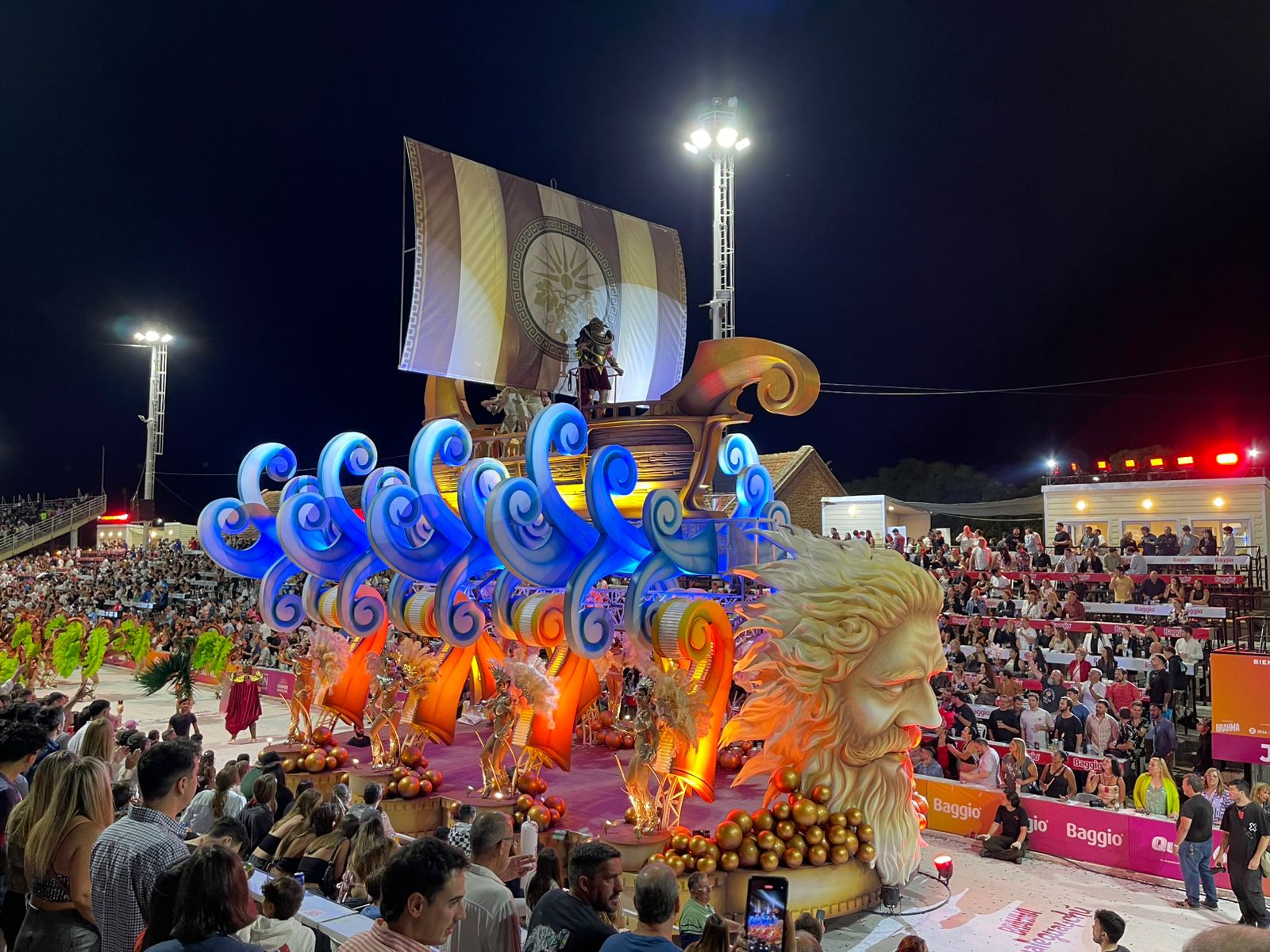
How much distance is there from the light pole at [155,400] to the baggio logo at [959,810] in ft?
86.1

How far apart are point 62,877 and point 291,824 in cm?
311

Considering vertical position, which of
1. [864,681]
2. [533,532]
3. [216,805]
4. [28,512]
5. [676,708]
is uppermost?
[28,512]

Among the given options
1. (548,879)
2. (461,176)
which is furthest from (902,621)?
(461,176)

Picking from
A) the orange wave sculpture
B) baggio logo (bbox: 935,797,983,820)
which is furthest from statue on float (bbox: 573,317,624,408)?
baggio logo (bbox: 935,797,983,820)

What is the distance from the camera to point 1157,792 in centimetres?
845

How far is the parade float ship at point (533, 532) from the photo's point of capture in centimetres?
901

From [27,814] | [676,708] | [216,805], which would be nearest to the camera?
[27,814]

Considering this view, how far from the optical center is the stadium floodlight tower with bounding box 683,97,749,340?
15470 millimetres

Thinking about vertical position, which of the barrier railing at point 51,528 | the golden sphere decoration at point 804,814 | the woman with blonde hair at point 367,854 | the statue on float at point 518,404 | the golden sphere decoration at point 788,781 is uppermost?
the statue on float at point 518,404

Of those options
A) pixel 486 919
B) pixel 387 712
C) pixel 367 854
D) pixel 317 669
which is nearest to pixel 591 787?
pixel 387 712

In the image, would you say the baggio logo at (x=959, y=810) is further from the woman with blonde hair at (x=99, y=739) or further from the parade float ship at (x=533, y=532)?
the woman with blonde hair at (x=99, y=739)

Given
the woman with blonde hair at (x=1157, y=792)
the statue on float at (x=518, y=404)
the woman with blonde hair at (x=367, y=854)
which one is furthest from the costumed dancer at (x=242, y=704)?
the woman with blonde hair at (x=1157, y=792)

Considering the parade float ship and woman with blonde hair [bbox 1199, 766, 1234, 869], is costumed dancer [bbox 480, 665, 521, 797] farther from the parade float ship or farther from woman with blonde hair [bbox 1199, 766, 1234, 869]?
woman with blonde hair [bbox 1199, 766, 1234, 869]

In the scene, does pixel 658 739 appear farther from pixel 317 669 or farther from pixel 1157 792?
pixel 317 669
